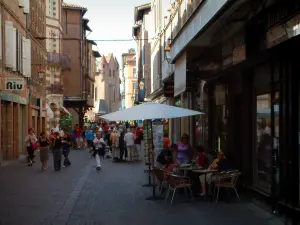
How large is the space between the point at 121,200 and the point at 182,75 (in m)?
4.47

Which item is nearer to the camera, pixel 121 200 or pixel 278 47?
pixel 278 47

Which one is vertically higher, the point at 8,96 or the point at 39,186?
the point at 8,96

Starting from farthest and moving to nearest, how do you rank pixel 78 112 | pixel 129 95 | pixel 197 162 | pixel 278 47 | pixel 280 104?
pixel 129 95 → pixel 78 112 → pixel 197 162 → pixel 280 104 → pixel 278 47

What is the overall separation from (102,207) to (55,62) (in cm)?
4175

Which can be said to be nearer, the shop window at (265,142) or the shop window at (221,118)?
the shop window at (265,142)

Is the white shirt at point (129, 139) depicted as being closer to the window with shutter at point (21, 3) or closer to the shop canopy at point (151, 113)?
the window with shutter at point (21, 3)

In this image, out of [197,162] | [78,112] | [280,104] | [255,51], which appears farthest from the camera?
[78,112]

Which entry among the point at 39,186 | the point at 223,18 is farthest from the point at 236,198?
the point at 39,186

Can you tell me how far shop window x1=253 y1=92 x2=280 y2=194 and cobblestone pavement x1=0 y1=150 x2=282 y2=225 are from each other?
63 cm

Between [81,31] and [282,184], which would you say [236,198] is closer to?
[282,184]

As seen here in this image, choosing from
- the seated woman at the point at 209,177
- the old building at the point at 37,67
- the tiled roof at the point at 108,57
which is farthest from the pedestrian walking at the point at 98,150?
the tiled roof at the point at 108,57

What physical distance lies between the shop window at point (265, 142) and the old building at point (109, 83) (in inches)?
3936

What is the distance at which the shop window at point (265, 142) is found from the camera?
34.3 ft

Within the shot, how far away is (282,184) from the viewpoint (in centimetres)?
981
